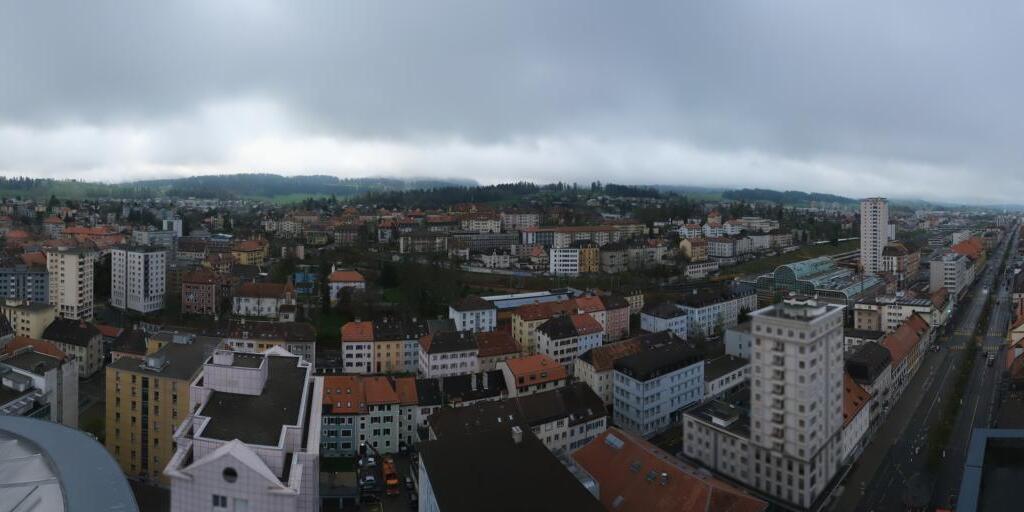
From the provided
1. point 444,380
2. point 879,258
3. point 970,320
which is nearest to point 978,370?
point 970,320

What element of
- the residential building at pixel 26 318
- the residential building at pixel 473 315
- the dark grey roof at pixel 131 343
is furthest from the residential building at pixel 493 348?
the residential building at pixel 26 318

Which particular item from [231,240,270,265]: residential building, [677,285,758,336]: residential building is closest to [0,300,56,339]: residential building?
[231,240,270,265]: residential building

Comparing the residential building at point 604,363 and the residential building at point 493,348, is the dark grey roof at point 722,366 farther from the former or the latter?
the residential building at point 493,348

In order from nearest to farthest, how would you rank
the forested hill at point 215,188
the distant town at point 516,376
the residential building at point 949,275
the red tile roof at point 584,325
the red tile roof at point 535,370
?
the distant town at point 516,376 < the red tile roof at point 535,370 < the red tile roof at point 584,325 < the residential building at point 949,275 < the forested hill at point 215,188

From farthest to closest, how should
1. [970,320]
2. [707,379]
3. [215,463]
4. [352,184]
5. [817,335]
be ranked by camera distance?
[352,184] < [970,320] < [707,379] < [817,335] < [215,463]

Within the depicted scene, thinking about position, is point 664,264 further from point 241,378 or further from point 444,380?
point 241,378

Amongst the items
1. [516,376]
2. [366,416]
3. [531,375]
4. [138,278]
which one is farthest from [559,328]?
[138,278]

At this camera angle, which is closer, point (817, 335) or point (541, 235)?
point (817, 335)
